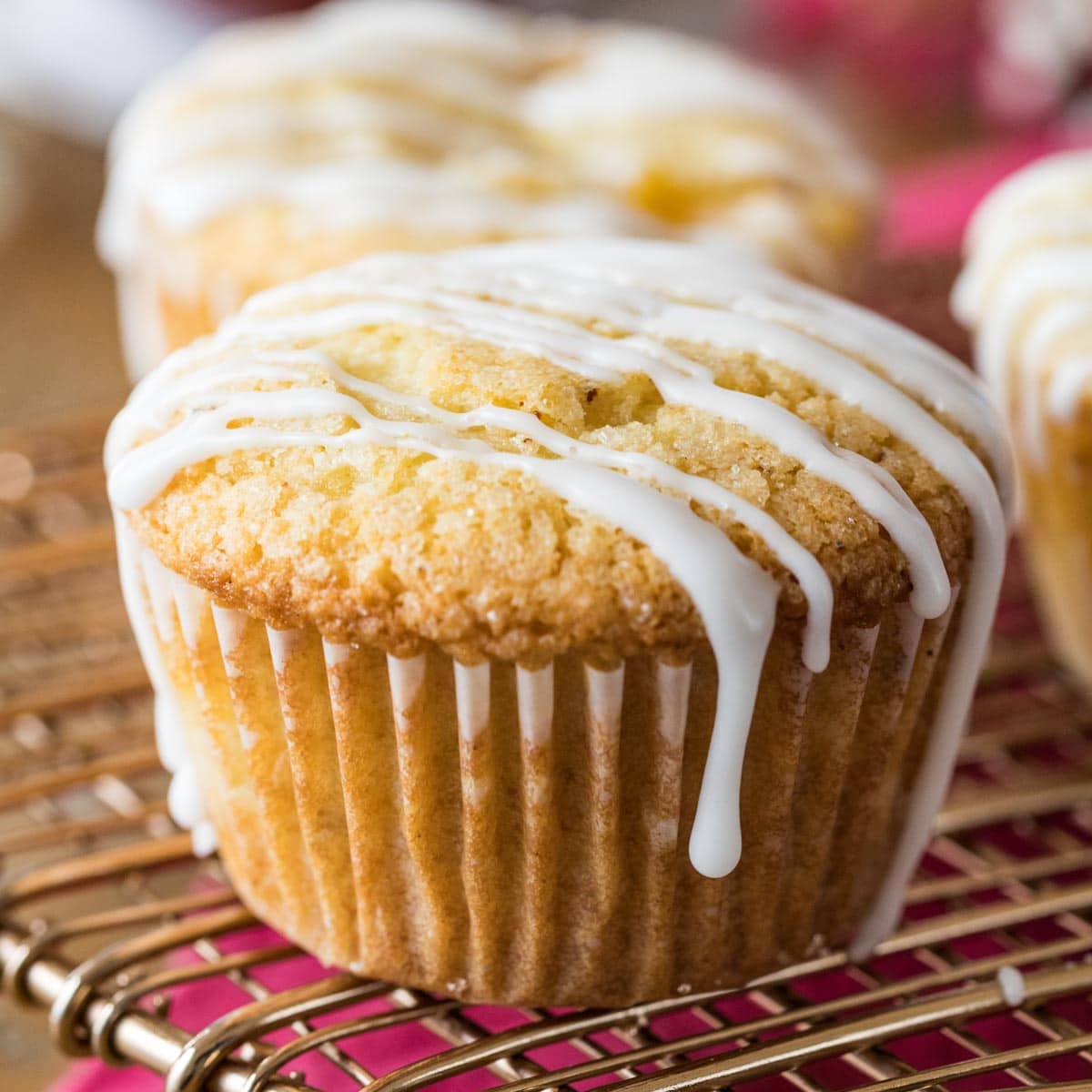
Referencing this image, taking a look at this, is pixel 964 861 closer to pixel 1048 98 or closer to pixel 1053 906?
pixel 1053 906

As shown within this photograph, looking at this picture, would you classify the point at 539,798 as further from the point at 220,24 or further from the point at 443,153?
the point at 220,24

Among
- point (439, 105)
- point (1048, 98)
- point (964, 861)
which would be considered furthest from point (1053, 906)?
point (1048, 98)

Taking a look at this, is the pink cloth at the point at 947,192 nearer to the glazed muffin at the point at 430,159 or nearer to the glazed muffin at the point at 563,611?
the glazed muffin at the point at 430,159

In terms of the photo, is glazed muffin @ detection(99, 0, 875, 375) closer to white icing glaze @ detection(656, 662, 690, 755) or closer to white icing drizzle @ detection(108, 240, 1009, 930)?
white icing drizzle @ detection(108, 240, 1009, 930)

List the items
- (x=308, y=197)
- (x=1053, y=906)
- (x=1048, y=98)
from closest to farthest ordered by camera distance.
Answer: (x=1053, y=906) → (x=308, y=197) → (x=1048, y=98)

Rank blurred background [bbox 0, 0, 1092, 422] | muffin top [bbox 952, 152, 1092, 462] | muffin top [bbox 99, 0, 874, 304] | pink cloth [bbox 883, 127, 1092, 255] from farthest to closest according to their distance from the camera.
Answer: blurred background [bbox 0, 0, 1092, 422] → pink cloth [bbox 883, 127, 1092, 255] → muffin top [bbox 99, 0, 874, 304] → muffin top [bbox 952, 152, 1092, 462]

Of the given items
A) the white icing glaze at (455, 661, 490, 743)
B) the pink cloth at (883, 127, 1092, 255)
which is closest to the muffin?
the pink cloth at (883, 127, 1092, 255)
